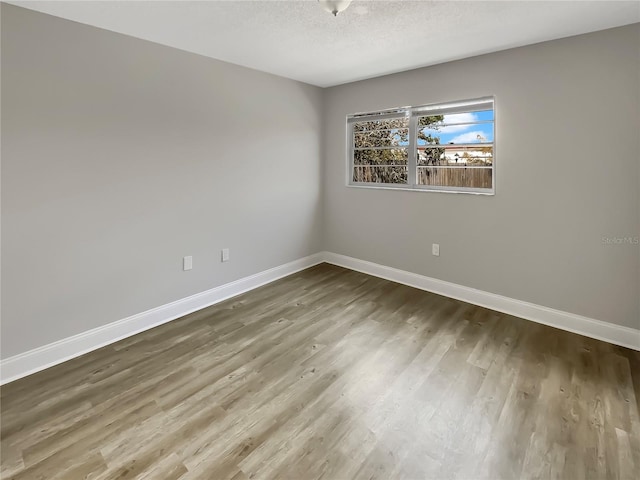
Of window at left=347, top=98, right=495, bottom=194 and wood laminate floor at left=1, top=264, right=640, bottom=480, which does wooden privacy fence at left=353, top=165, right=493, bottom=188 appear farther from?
wood laminate floor at left=1, top=264, right=640, bottom=480

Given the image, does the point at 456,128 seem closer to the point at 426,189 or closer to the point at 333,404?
the point at 426,189

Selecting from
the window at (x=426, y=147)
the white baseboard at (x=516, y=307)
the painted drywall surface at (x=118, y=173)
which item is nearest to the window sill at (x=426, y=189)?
the window at (x=426, y=147)

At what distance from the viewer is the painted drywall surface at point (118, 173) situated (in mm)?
2207

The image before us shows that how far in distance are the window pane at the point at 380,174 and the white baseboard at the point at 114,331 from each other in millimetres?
1720

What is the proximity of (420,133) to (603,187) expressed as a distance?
1774mm

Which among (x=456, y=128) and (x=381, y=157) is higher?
(x=456, y=128)

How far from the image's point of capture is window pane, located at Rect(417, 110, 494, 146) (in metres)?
3.25

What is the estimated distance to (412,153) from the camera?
385cm

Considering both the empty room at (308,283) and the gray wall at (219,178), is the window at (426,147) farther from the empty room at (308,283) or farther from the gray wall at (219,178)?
the gray wall at (219,178)

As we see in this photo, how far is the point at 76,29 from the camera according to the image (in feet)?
7.68

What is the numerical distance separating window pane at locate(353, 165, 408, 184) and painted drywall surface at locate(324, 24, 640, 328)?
0.33 m

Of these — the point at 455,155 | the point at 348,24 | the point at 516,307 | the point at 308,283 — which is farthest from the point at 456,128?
the point at 308,283

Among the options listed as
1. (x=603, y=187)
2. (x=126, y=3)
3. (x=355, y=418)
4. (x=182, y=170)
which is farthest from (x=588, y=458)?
(x=126, y=3)

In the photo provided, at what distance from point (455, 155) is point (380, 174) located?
0.98 meters
